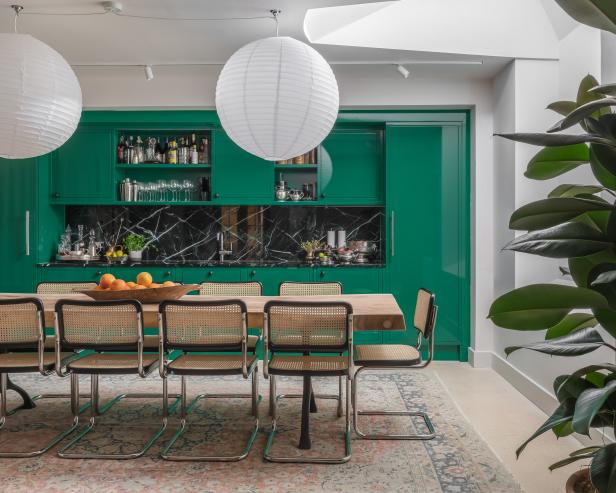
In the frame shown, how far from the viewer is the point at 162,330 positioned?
293 centimetres

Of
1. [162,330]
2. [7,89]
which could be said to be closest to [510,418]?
[162,330]

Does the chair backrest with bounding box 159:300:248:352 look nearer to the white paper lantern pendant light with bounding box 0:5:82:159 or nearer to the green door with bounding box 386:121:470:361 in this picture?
the white paper lantern pendant light with bounding box 0:5:82:159

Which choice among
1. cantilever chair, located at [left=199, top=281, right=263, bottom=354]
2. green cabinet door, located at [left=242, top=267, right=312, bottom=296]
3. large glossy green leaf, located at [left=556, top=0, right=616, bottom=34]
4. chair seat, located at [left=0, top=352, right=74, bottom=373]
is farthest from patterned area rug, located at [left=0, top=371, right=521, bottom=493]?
large glossy green leaf, located at [left=556, top=0, right=616, bottom=34]

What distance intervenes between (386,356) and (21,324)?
6.55ft

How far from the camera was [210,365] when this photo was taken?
3.02 metres

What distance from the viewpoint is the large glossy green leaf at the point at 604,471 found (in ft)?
3.75

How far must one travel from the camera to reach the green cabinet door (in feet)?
16.8

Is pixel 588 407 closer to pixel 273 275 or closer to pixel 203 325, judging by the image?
pixel 203 325

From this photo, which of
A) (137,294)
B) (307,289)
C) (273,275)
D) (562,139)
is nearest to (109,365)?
(137,294)

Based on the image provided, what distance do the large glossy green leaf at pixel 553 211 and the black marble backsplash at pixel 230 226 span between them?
435 centimetres

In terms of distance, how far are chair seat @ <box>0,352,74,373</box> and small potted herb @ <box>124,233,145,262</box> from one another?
92.6 inches

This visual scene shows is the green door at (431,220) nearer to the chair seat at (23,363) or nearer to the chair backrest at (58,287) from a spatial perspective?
the chair backrest at (58,287)

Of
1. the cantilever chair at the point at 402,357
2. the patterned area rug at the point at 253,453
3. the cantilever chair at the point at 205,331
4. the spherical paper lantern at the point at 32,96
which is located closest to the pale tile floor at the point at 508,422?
the patterned area rug at the point at 253,453

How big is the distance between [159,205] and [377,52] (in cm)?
263
